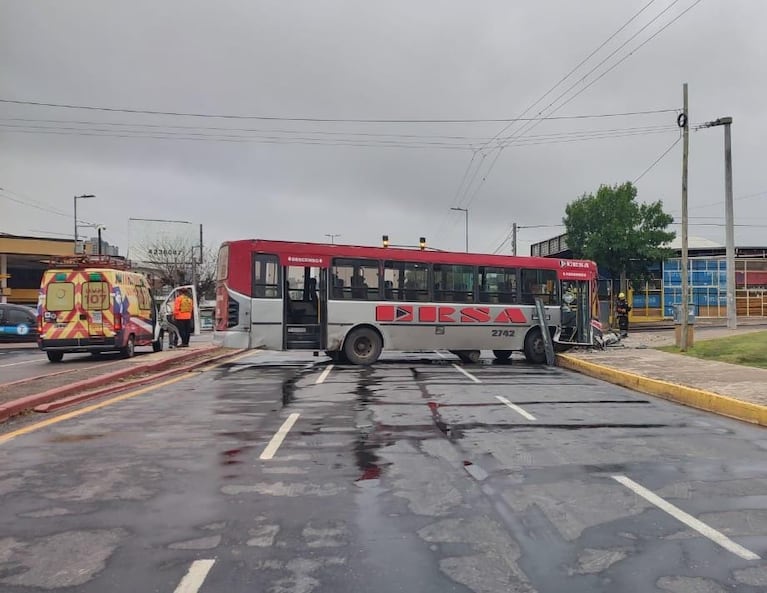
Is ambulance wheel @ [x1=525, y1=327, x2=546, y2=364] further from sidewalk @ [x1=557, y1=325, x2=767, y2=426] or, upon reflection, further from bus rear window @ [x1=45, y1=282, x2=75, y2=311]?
Result: bus rear window @ [x1=45, y1=282, x2=75, y2=311]

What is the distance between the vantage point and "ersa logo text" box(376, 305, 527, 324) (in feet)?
55.5

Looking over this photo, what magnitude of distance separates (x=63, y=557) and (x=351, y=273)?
13055 mm

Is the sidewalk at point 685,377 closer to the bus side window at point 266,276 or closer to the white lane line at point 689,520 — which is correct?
the white lane line at point 689,520

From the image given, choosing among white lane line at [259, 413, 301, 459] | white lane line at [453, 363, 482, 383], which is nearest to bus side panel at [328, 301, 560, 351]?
white lane line at [453, 363, 482, 383]

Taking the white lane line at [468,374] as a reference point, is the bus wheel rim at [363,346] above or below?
above

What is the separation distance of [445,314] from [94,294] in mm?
9404

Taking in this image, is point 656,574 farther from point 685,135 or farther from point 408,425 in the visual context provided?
point 685,135

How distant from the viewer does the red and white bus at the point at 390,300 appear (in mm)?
15703

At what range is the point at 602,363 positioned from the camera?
51.8ft

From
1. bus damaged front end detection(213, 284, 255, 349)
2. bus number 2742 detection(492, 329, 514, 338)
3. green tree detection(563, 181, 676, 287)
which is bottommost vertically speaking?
bus number 2742 detection(492, 329, 514, 338)

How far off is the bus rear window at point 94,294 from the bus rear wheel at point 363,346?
6.53 m

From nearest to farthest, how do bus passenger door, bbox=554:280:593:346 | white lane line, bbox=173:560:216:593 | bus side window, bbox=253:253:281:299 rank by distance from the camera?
1. white lane line, bbox=173:560:216:593
2. bus side window, bbox=253:253:281:299
3. bus passenger door, bbox=554:280:593:346

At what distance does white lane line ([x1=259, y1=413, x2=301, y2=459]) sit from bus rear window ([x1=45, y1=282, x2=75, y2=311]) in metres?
10.4

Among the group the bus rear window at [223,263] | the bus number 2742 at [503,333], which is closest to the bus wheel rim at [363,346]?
the bus number 2742 at [503,333]
